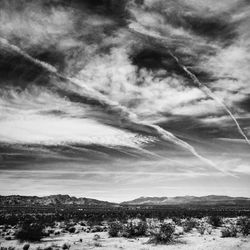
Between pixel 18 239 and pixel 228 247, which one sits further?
pixel 18 239

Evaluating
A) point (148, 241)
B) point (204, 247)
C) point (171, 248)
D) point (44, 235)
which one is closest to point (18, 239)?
point (44, 235)

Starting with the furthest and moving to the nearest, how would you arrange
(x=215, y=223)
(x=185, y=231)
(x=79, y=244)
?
(x=215, y=223) < (x=185, y=231) < (x=79, y=244)

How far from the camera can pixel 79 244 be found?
864 inches

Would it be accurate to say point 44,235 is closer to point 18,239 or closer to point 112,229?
point 18,239

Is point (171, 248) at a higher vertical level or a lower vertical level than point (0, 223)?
lower

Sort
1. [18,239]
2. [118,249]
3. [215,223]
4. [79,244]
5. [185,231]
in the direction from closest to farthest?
1. [118,249]
2. [79,244]
3. [18,239]
4. [185,231]
5. [215,223]

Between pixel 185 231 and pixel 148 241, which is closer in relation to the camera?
pixel 148 241

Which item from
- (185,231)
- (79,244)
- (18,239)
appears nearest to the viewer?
(79,244)

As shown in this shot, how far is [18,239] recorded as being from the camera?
23703 millimetres

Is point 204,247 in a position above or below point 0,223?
below

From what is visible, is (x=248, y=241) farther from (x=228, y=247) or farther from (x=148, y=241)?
(x=148, y=241)

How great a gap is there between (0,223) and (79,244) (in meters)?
22.3

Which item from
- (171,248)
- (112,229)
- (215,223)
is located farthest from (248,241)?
(215,223)

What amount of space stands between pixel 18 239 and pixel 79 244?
5.49 metres
